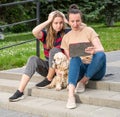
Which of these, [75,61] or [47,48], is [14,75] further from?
[75,61]

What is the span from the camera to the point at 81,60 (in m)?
5.98

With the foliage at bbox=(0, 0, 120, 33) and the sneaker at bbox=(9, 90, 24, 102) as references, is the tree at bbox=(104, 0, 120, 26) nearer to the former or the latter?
the foliage at bbox=(0, 0, 120, 33)

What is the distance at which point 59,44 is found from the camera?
6.60m

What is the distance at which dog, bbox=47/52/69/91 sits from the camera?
621 cm

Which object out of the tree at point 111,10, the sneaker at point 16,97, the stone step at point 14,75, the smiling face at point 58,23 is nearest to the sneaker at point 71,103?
the sneaker at point 16,97

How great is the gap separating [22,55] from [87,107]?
4907mm

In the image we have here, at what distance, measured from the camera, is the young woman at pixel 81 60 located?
229 inches

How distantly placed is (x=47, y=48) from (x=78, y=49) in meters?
0.79

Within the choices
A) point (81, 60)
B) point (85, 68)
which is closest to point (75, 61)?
point (81, 60)

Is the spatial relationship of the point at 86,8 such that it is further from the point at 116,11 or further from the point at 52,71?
the point at 52,71

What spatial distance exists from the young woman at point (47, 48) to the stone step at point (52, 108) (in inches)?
6.1

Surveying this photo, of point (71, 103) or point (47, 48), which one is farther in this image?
point (47, 48)

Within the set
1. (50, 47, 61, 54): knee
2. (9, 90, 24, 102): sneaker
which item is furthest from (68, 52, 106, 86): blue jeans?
(9, 90, 24, 102): sneaker

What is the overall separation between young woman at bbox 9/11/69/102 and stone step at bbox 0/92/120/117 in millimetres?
156
